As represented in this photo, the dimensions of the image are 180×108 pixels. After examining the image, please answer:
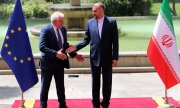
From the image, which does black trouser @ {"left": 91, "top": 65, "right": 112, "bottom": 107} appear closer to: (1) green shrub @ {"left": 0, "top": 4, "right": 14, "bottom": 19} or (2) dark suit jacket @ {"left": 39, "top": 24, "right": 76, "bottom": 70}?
(2) dark suit jacket @ {"left": 39, "top": 24, "right": 76, "bottom": 70}

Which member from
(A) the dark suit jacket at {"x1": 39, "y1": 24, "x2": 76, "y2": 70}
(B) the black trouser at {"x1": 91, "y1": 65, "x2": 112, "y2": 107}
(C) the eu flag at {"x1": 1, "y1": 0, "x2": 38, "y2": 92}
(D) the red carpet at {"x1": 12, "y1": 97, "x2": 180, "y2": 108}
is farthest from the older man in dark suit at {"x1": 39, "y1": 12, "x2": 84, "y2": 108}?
(D) the red carpet at {"x1": 12, "y1": 97, "x2": 180, "y2": 108}

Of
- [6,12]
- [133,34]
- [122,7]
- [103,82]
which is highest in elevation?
[103,82]

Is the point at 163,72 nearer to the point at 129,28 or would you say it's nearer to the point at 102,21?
the point at 102,21

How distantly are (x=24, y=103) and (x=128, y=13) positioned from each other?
17975mm

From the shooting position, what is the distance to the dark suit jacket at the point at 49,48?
7961 millimetres

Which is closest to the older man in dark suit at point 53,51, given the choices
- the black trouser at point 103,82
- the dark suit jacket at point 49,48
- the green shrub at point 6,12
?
the dark suit jacket at point 49,48

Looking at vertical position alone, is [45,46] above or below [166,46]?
above

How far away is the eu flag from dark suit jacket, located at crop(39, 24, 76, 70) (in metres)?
0.39

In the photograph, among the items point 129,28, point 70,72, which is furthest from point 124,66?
point 129,28

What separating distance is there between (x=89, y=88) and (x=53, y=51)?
2.99 metres

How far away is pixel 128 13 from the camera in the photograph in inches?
1041

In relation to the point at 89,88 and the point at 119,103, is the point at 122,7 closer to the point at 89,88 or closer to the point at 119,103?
the point at 89,88

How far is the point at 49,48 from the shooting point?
26.3ft

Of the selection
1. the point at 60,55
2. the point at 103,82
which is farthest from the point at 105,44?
the point at 60,55
